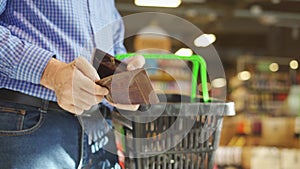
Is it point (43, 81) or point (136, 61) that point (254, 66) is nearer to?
point (136, 61)

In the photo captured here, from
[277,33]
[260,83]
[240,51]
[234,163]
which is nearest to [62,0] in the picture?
[234,163]

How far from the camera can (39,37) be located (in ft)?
3.14

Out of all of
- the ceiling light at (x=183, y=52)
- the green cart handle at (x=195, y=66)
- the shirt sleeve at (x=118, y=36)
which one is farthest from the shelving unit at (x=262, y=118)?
the green cart handle at (x=195, y=66)

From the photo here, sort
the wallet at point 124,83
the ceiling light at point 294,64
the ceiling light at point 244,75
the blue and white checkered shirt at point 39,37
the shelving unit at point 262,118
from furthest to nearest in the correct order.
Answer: the ceiling light at point 244,75 < the ceiling light at point 294,64 < the shelving unit at point 262,118 < the blue and white checkered shirt at point 39,37 < the wallet at point 124,83

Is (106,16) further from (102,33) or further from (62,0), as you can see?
(62,0)

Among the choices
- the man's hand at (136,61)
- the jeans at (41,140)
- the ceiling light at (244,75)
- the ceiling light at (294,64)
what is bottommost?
the ceiling light at (244,75)

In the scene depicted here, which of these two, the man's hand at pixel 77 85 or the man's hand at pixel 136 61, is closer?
the man's hand at pixel 77 85

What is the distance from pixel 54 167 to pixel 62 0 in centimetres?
36

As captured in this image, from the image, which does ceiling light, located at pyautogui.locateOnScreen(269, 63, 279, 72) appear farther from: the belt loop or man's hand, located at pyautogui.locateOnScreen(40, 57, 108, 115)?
man's hand, located at pyautogui.locateOnScreen(40, 57, 108, 115)

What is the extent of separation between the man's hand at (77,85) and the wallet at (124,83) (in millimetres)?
16

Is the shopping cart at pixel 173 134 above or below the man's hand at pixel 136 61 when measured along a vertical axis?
below

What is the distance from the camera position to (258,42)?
10672 millimetres

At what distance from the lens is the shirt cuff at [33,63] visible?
2.81 ft

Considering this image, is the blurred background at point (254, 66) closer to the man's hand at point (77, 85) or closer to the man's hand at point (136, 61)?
the man's hand at point (136, 61)
